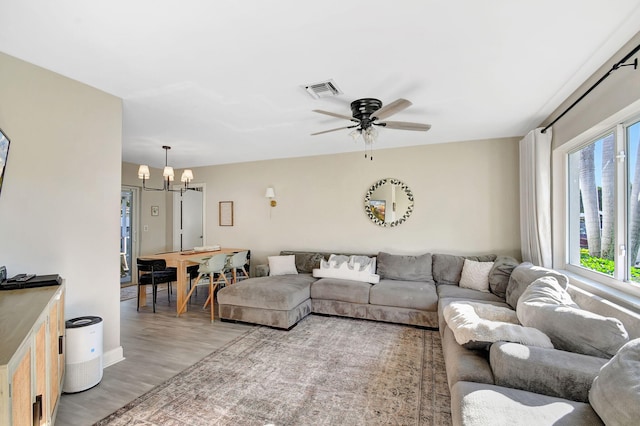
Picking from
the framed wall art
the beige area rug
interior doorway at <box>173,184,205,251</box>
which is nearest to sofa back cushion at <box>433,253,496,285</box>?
the beige area rug

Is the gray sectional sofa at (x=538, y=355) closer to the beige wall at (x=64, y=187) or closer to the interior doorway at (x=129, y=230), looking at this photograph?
the beige wall at (x=64, y=187)

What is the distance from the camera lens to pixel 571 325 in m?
1.63

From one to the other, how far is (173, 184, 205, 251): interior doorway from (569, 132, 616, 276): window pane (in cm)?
622

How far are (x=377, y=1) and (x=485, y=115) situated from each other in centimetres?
230

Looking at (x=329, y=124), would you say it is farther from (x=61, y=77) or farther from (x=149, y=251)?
(x=149, y=251)

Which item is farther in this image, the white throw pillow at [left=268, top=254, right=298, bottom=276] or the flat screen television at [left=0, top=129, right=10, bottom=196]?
the white throw pillow at [left=268, top=254, right=298, bottom=276]

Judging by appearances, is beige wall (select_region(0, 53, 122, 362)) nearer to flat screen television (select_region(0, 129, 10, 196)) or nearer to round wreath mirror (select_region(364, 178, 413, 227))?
flat screen television (select_region(0, 129, 10, 196))

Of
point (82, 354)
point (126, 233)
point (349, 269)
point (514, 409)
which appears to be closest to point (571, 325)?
point (514, 409)

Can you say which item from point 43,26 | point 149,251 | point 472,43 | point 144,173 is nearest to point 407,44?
point 472,43

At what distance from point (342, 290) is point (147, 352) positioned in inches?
90.3

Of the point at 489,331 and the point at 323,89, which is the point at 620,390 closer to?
the point at 489,331

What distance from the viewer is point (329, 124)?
11.7 feet

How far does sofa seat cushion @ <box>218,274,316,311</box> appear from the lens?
3.51 metres

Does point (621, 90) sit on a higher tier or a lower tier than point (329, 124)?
lower
